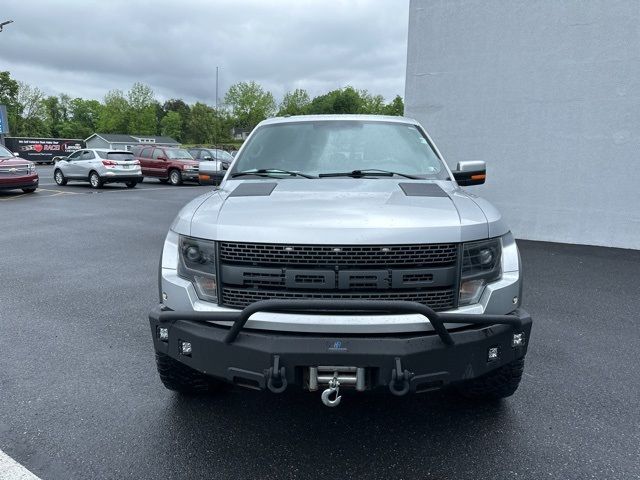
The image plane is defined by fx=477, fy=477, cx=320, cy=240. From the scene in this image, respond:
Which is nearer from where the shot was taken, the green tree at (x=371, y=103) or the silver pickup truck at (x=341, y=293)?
the silver pickup truck at (x=341, y=293)

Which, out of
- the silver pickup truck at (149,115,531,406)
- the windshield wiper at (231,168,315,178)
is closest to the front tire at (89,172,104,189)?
the windshield wiper at (231,168,315,178)

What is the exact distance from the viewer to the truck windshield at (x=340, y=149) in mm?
3568

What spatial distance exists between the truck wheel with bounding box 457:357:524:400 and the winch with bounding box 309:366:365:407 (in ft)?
2.90

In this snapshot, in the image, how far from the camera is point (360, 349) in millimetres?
2182

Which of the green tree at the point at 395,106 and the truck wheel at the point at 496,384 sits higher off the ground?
the green tree at the point at 395,106

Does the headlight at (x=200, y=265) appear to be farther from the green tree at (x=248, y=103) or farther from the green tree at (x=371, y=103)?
the green tree at (x=371, y=103)

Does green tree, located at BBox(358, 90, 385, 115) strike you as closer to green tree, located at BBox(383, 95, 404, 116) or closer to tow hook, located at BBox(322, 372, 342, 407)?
green tree, located at BBox(383, 95, 404, 116)

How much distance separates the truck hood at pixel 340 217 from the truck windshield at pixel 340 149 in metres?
0.66

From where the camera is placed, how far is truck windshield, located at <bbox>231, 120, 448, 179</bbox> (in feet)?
11.7

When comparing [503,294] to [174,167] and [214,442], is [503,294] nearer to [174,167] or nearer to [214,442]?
[214,442]

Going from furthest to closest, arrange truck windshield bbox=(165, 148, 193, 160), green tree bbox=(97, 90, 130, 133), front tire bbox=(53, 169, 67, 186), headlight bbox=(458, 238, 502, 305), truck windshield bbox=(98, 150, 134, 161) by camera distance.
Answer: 1. green tree bbox=(97, 90, 130, 133)
2. truck windshield bbox=(165, 148, 193, 160)
3. front tire bbox=(53, 169, 67, 186)
4. truck windshield bbox=(98, 150, 134, 161)
5. headlight bbox=(458, 238, 502, 305)

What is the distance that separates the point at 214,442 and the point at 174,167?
21313mm

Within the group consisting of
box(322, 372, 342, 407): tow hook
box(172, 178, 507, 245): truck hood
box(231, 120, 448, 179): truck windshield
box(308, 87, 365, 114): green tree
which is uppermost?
box(308, 87, 365, 114): green tree

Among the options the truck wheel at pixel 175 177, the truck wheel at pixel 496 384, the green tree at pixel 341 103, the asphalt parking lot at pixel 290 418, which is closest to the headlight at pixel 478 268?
the truck wheel at pixel 496 384
